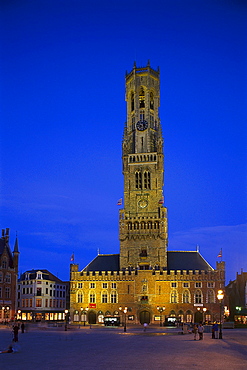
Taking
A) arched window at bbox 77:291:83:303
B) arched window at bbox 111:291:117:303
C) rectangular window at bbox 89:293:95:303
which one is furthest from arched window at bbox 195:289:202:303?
arched window at bbox 77:291:83:303

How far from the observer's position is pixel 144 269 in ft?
286

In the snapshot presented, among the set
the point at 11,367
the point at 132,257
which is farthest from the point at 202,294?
the point at 11,367

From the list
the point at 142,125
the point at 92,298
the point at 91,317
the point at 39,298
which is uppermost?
the point at 142,125

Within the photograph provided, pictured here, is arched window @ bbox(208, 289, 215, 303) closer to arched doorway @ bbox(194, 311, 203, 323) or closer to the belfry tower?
arched doorway @ bbox(194, 311, 203, 323)

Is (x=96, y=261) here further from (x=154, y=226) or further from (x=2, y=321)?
(x=2, y=321)

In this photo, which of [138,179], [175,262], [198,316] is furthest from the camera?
[138,179]

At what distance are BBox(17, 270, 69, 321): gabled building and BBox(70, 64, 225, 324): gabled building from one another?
450 inches

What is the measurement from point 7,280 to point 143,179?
34.1 m

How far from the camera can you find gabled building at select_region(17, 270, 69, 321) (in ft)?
312

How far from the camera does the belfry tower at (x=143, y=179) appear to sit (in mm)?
89500

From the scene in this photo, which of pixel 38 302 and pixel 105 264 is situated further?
pixel 38 302

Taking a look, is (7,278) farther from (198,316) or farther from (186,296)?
(198,316)

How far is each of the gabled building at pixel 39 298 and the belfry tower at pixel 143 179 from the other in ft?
68.0

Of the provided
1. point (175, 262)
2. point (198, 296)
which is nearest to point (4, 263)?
point (175, 262)
